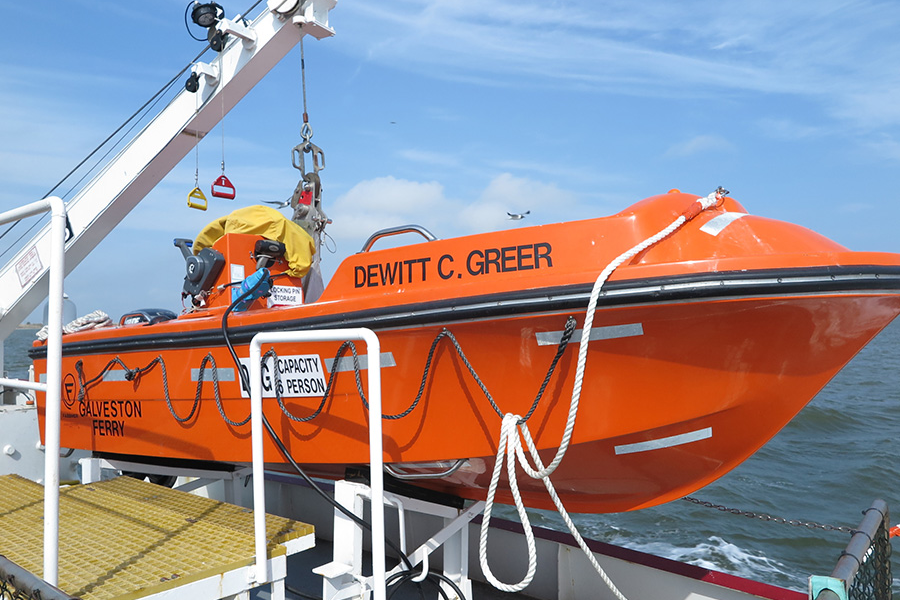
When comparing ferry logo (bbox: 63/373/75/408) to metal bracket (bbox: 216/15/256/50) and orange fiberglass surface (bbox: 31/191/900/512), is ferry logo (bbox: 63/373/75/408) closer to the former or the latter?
orange fiberglass surface (bbox: 31/191/900/512)

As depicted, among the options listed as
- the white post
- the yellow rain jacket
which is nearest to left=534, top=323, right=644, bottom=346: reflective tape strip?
the white post

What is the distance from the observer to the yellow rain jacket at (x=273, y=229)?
3340 mm

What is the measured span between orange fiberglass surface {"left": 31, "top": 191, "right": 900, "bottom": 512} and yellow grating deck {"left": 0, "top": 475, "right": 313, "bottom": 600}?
407mm

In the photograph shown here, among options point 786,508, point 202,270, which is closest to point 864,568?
point 202,270

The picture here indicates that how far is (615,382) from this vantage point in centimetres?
220

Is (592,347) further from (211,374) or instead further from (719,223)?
(211,374)

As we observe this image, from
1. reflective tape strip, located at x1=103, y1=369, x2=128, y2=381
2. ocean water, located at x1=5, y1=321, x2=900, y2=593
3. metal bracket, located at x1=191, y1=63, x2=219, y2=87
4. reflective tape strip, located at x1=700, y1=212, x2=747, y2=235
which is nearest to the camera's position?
reflective tape strip, located at x1=700, y1=212, x2=747, y2=235

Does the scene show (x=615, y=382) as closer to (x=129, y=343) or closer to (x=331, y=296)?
(x=331, y=296)

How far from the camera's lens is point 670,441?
2.27m

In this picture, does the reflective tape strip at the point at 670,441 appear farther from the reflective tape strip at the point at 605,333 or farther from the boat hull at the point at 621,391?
the reflective tape strip at the point at 605,333

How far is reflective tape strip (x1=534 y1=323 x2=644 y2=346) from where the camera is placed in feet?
7.00

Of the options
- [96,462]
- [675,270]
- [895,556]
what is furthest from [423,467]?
[895,556]

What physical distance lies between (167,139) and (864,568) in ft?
12.9

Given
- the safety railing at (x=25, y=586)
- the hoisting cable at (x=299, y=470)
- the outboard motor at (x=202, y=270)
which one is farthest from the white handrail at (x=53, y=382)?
the outboard motor at (x=202, y=270)
